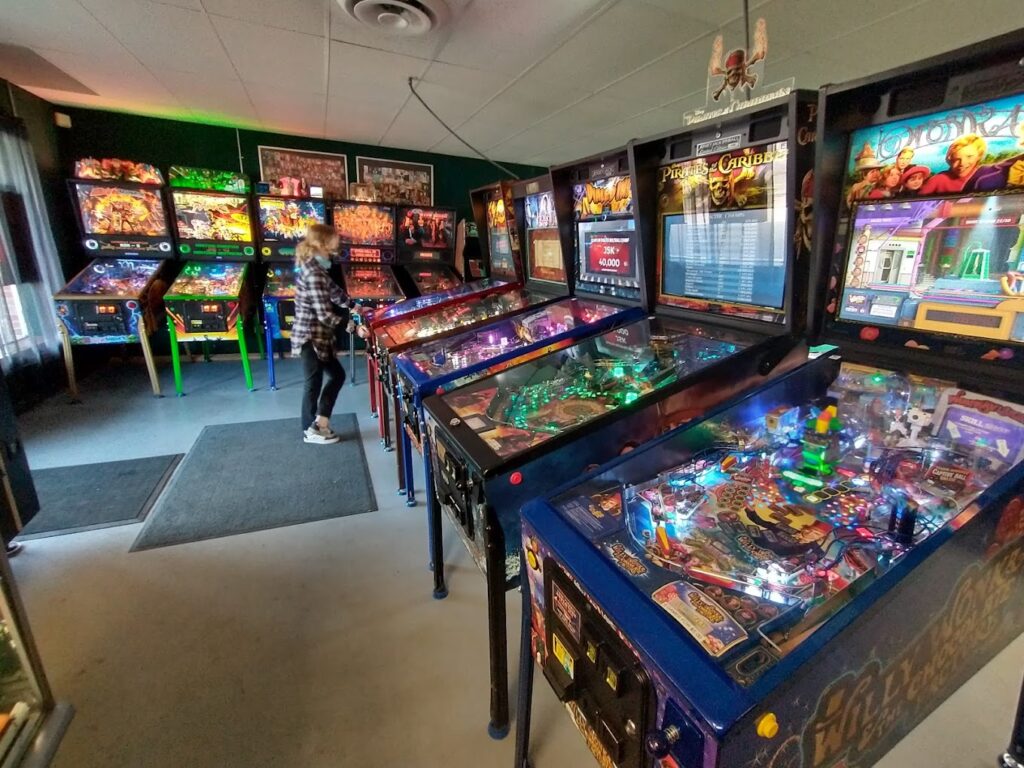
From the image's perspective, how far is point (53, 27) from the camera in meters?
2.61

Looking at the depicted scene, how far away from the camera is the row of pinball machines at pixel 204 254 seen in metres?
3.86

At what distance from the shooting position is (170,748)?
4.28 ft

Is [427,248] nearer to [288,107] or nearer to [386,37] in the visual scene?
[288,107]

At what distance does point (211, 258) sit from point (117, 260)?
75cm

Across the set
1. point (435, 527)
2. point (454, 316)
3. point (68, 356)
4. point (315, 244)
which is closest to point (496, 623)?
point (435, 527)

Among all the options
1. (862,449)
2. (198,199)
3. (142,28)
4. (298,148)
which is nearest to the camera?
(862,449)

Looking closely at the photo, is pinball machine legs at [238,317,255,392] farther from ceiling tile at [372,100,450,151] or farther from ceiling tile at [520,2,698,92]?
ceiling tile at [520,2,698,92]

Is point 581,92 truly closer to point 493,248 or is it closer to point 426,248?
point 493,248

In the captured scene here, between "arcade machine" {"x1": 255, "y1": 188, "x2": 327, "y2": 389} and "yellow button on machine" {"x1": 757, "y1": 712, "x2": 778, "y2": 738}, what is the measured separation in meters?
4.68

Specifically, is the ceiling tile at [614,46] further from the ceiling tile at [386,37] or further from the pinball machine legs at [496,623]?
the pinball machine legs at [496,623]

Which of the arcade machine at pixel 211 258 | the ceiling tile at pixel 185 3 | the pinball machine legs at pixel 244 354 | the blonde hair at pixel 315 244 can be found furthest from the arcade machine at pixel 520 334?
the arcade machine at pixel 211 258

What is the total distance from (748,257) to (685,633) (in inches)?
46.4

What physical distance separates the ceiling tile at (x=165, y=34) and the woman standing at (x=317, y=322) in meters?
1.14

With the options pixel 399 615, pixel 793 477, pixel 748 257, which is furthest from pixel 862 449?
pixel 399 615
